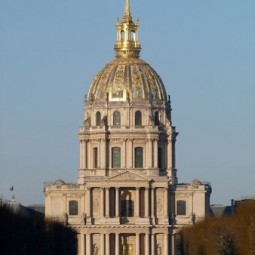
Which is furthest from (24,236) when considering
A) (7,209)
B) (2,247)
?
(2,247)

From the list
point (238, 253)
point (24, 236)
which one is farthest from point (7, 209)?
point (238, 253)

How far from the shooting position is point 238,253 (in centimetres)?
19788

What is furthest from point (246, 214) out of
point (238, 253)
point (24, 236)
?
point (24, 236)

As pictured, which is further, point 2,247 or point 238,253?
point 238,253

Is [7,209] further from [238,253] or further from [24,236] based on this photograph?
[238,253]

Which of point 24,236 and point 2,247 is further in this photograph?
point 24,236

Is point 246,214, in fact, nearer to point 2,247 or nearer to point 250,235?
point 250,235

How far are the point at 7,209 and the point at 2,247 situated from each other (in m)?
13.4

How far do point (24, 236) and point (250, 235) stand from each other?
694 inches

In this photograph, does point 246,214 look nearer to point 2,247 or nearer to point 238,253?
point 238,253

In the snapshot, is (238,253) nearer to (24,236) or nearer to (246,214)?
(246,214)

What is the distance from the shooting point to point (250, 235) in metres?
194

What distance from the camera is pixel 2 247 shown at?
183375 millimetres

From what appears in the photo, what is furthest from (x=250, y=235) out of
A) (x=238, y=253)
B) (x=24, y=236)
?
(x=24, y=236)
